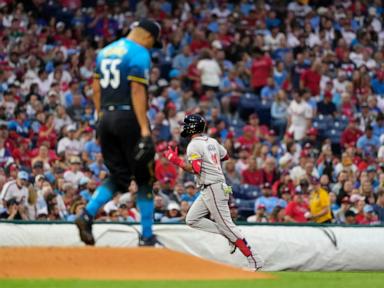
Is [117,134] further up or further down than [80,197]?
further up

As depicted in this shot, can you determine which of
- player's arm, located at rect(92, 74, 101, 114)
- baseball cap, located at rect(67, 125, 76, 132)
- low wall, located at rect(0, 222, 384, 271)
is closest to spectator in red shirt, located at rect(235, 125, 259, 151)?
baseball cap, located at rect(67, 125, 76, 132)

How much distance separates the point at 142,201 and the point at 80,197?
774 centimetres

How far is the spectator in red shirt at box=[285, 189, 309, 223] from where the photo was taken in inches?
760

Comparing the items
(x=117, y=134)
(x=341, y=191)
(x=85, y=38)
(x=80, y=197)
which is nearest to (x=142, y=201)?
(x=117, y=134)

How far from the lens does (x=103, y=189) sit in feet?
36.8

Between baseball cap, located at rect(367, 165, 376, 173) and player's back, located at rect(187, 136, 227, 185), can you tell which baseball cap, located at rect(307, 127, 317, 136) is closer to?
baseball cap, located at rect(367, 165, 376, 173)

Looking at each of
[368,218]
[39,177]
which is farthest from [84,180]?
[368,218]

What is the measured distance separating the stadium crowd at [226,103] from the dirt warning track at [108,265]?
7268mm

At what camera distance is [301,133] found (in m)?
24.4

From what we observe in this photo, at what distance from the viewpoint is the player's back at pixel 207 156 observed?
45.4ft

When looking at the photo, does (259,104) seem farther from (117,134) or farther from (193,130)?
(117,134)

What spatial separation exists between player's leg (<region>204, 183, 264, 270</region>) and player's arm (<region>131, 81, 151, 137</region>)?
10.5 feet

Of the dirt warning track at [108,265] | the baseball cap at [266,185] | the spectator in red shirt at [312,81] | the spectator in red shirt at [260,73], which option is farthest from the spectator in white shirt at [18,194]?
the spectator in red shirt at [312,81]

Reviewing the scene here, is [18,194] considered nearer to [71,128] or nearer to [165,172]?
[165,172]
